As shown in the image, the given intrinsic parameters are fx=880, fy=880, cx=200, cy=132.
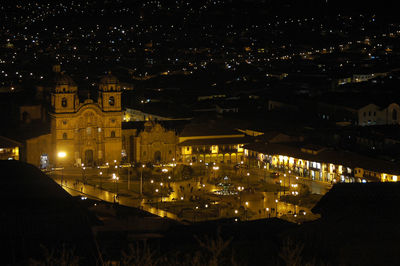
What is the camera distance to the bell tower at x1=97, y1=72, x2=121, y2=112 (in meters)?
36.0

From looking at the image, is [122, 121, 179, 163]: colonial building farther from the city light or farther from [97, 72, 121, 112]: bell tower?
the city light

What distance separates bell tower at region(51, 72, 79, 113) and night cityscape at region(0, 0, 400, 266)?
0.05m

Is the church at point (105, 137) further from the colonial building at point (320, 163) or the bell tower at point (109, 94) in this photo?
the colonial building at point (320, 163)

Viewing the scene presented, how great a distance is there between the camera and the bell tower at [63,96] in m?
35.2

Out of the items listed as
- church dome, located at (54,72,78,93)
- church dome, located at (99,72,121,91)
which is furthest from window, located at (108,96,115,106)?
church dome, located at (54,72,78,93)

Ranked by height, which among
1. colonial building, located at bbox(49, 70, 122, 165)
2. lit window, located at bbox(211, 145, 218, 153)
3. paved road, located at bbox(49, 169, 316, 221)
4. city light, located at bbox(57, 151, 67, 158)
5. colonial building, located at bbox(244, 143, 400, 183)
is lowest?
paved road, located at bbox(49, 169, 316, 221)

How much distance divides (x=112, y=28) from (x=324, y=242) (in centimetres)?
8948

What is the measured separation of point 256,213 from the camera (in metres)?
26.5

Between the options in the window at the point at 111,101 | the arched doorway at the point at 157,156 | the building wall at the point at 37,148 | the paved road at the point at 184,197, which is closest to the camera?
the paved road at the point at 184,197

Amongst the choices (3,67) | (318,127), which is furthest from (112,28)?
(318,127)

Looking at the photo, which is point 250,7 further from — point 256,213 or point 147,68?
point 256,213

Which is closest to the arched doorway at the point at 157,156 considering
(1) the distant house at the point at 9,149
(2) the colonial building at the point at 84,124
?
(2) the colonial building at the point at 84,124

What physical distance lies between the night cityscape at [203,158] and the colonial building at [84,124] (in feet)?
0.18

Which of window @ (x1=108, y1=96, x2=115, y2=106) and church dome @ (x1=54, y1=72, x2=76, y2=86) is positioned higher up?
church dome @ (x1=54, y1=72, x2=76, y2=86)
